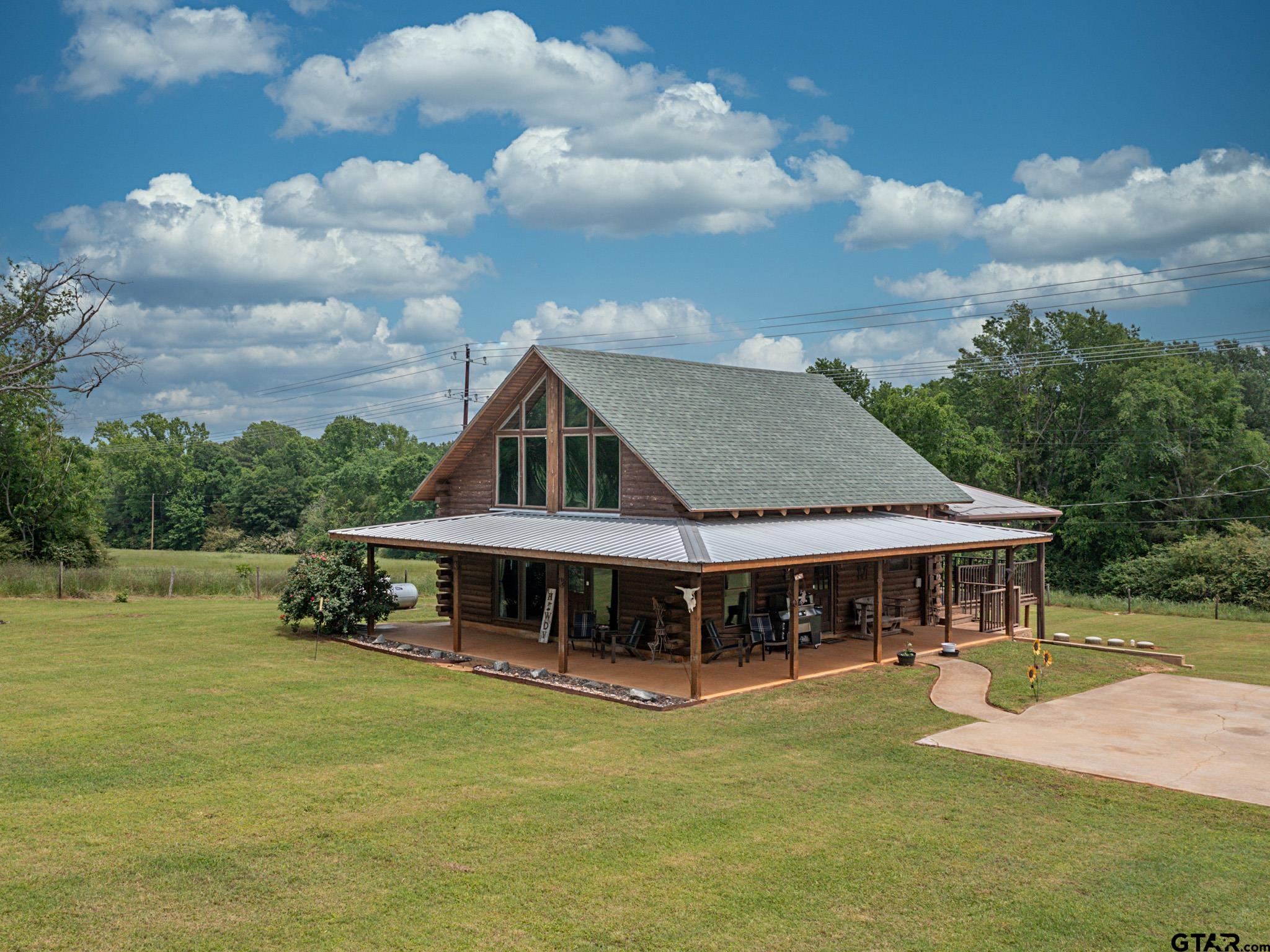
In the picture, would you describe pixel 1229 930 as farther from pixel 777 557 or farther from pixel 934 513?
pixel 934 513

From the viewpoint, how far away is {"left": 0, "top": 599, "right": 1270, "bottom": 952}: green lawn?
6.54 m

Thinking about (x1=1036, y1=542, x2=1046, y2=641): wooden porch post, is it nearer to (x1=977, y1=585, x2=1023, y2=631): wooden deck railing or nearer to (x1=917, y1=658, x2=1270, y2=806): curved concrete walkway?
(x1=977, y1=585, x2=1023, y2=631): wooden deck railing

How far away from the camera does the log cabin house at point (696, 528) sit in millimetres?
16812

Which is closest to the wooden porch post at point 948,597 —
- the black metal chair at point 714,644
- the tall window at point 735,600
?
the tall window at point 735,600

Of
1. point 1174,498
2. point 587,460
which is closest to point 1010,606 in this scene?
point 587,460

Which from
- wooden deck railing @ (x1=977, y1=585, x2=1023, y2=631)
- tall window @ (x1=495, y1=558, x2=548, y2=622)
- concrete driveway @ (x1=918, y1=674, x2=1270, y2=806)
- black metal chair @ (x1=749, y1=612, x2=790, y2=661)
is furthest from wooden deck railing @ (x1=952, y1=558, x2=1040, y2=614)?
tall window @ (x1=495, y1=558, x2=548, y2=622)

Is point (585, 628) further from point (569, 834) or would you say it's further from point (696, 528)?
point (569, 834)

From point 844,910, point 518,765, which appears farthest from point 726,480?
point 844,910

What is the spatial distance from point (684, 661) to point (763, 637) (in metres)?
1.65

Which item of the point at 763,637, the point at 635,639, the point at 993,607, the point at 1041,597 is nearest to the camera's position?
the point at 635,639

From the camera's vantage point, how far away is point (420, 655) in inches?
734

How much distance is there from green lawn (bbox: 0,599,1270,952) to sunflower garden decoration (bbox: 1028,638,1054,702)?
6.69ft

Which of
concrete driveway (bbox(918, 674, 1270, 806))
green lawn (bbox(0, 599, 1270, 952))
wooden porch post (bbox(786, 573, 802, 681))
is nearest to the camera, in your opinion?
green lawn (bbox(0, 599, 1270, 952))

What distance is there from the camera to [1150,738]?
12.5 m
